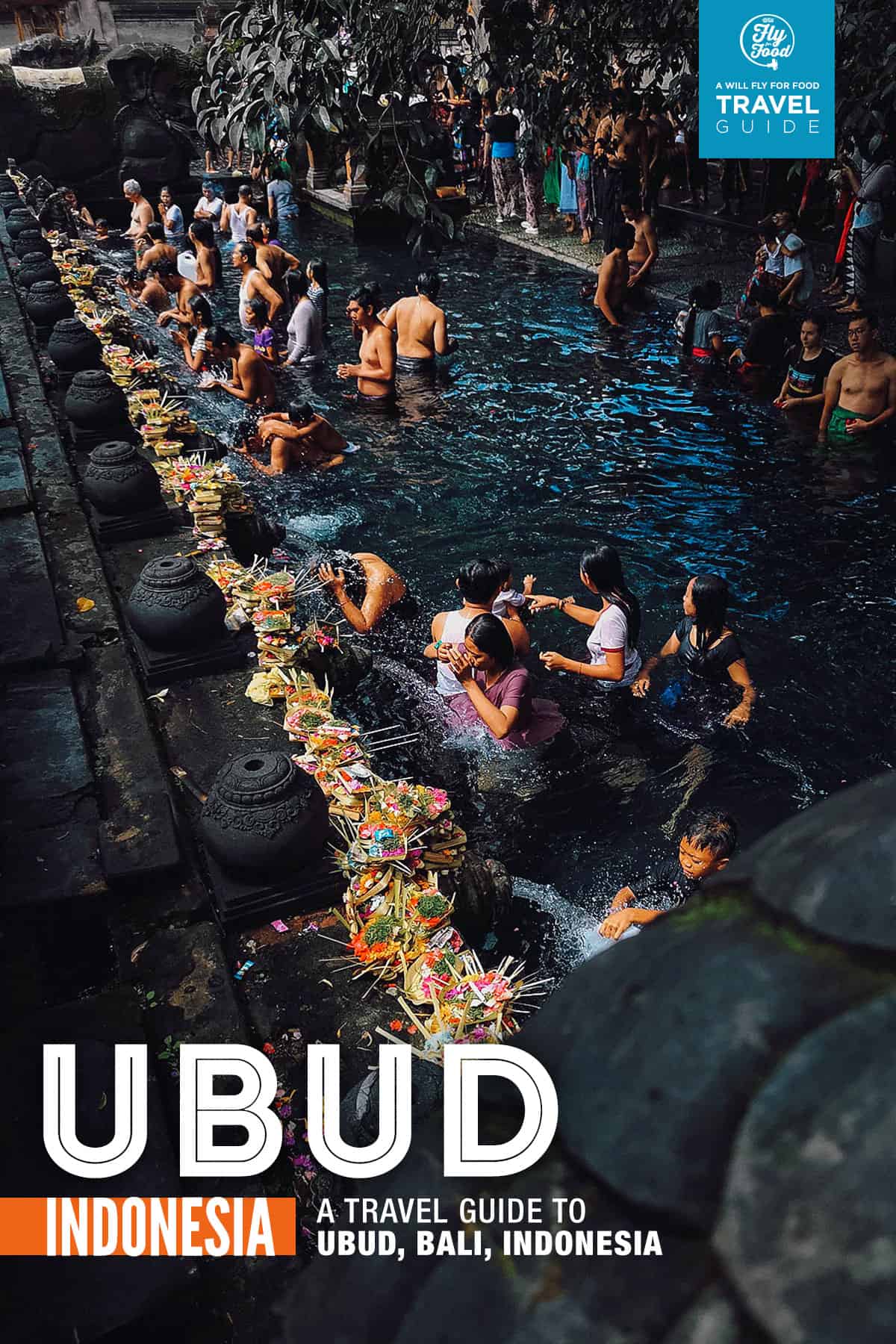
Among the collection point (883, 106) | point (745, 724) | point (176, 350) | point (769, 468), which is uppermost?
point (883, 106)

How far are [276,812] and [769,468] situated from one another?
310 inches

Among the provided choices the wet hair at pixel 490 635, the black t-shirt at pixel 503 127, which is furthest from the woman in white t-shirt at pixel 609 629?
the black t-shirt at pixel 503 127

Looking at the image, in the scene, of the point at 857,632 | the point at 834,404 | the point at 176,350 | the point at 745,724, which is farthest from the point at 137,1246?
the point at 176,350

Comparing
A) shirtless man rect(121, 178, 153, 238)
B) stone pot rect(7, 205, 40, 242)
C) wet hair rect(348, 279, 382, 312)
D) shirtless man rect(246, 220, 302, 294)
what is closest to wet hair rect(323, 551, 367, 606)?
wet hair rect(348, 279, 382, 312)

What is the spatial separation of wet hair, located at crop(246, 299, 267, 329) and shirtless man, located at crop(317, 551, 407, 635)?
309 inches

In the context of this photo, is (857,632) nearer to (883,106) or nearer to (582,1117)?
(883,106)

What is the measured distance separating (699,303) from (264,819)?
10.7 meters

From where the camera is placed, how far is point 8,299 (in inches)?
647

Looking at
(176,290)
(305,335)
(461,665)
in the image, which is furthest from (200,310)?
(461,665)

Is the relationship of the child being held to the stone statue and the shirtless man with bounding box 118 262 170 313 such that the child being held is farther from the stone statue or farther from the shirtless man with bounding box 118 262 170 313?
the stone statue

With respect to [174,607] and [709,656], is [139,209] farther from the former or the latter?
[709,656]

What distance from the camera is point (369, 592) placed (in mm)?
7738

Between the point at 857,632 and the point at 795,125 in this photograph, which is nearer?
the point at 857,632

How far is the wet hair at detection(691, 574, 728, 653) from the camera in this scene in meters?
6.10
